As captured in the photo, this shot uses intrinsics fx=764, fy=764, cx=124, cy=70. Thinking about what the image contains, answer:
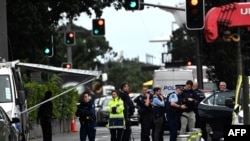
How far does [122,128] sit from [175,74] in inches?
470

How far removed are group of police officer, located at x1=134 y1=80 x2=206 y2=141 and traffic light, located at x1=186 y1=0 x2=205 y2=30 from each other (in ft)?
4.92

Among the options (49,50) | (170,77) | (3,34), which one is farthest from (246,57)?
(170,77)

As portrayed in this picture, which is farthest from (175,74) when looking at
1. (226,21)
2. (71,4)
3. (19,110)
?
(226,21)

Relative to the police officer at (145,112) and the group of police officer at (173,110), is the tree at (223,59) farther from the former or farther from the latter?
the police officer at (145,112)

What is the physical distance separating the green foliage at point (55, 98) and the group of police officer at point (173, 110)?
5.78 m

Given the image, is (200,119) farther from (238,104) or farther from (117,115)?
(238,104)

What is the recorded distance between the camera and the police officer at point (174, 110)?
20.1 metres

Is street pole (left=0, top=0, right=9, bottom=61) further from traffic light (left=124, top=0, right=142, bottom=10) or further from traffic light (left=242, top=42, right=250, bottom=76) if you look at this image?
traffic light (left=242, top=42, right=250, bottom=76)

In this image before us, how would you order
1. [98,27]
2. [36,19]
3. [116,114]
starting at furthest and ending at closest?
[98,27], [36,19], [116,114]

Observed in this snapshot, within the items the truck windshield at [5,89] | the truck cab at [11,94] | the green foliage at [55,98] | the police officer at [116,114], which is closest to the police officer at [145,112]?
the police officer at [116,114]

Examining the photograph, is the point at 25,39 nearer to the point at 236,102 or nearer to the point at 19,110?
the point at 19,110

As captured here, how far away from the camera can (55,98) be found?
29047 millimetres

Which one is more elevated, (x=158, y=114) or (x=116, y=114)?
(x=116, y=114)

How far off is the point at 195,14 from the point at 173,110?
2696 mm
